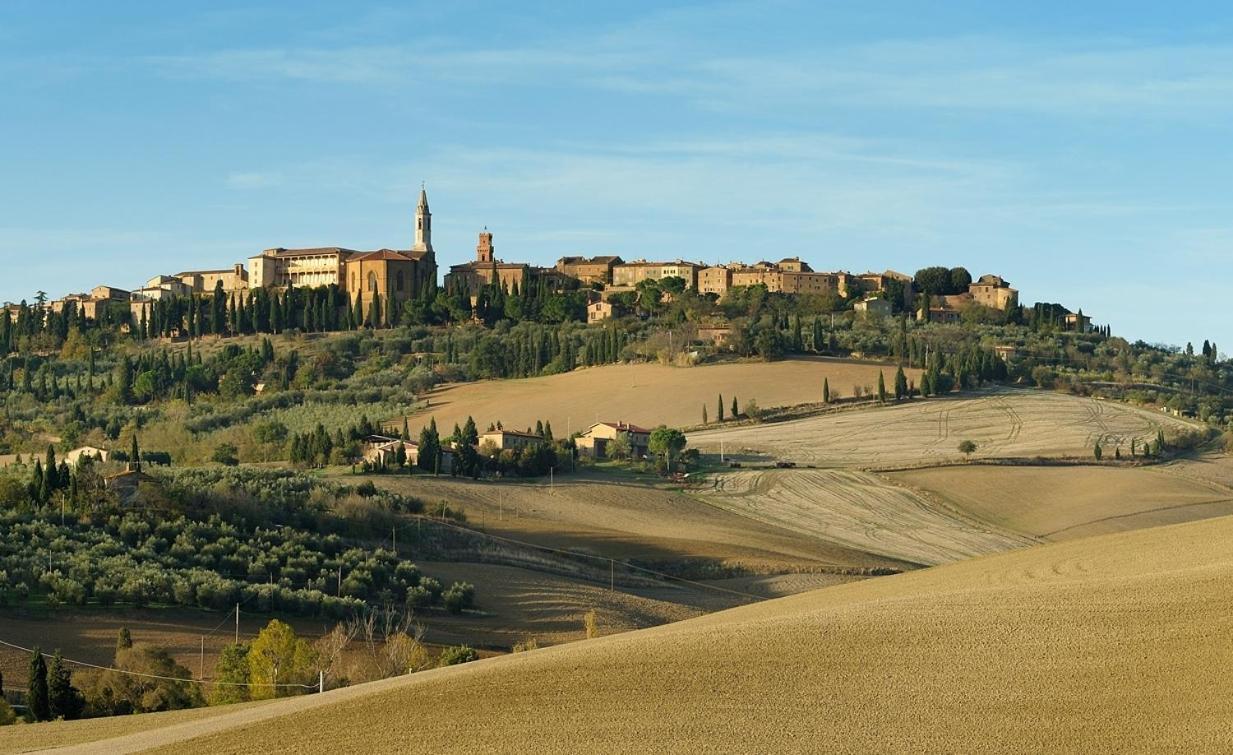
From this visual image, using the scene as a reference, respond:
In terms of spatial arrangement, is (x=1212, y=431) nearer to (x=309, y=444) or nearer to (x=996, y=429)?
(x=996, y=429)

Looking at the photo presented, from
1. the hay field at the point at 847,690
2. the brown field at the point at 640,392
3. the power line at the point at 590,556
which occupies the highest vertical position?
the brown field at the point at 640,392

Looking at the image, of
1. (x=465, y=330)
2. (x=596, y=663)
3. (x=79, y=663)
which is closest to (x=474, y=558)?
(x=79, y=663)

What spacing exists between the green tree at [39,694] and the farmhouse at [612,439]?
212 ft

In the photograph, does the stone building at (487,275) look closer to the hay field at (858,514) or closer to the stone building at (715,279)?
the stone building at (715,279)

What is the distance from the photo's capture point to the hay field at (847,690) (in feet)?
87.8

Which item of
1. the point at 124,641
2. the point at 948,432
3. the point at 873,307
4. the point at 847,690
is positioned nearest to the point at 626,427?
the point at 948,432

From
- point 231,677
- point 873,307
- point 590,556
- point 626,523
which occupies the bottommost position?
point 590,556

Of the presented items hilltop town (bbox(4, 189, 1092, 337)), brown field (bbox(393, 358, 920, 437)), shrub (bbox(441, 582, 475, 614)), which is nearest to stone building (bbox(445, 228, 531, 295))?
hilltop town (bbox(4, 189, 1092, 337))

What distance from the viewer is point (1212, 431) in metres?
114

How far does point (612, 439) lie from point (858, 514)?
20.6 m

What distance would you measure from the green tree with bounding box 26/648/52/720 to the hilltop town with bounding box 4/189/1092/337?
373ft

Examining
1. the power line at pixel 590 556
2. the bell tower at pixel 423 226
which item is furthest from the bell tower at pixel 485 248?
the power line at pixel 590 556

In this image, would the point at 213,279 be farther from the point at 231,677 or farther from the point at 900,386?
the point at 231,677

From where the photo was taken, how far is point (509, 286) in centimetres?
17012
